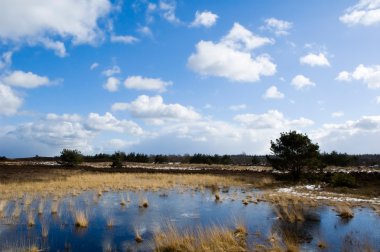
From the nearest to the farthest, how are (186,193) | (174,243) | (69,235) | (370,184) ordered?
(174,243), (69,235), (186,193), (370,184)

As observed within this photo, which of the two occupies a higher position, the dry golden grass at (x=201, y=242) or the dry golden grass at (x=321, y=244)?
the dry golden grass at (x=201, y=242)

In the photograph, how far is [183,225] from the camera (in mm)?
18500

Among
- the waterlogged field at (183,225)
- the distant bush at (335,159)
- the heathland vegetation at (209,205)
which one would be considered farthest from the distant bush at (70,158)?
the distant bush at (335,159)

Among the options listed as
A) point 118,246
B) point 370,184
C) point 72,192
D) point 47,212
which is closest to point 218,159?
point 370,184

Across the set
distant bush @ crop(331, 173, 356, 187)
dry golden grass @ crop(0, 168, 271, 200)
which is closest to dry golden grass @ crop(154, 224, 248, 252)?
dry golden grass @ crop(0, 168, 271, 200)

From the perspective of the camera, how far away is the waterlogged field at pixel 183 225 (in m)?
14.1

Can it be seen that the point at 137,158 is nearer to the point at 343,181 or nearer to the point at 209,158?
the point at 209,158

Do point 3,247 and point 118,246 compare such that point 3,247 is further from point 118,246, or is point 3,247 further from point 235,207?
point 235,207

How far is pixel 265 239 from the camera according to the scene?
49.8 ft

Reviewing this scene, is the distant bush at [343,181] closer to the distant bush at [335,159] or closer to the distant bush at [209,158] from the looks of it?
the distant bush at [335,159]

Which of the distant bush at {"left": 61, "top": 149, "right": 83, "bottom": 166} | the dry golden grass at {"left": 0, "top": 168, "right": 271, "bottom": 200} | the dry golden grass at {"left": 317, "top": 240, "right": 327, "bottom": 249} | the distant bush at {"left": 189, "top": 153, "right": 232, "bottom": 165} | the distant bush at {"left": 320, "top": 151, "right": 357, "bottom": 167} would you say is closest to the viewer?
the dry golden grass at {"left": 317, "top": 240, "right": 327, "bottom": 249}

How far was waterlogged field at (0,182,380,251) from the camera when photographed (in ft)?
46.3

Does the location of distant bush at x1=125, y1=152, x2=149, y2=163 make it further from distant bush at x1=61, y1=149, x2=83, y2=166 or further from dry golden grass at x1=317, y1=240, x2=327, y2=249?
dry golden grass at x1=317, y1=240, x2=327, y2=249

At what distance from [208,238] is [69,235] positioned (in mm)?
6248
